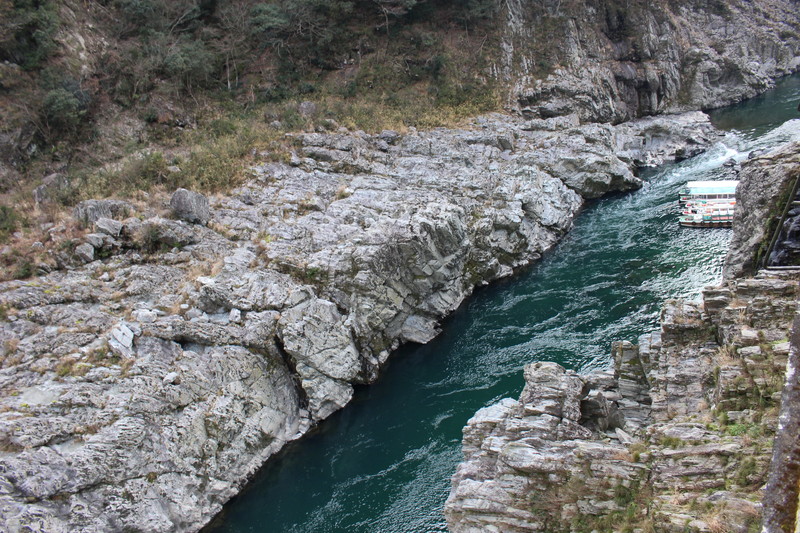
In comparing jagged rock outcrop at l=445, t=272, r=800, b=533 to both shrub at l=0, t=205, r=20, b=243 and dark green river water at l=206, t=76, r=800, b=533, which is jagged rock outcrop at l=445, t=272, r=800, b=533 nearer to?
dark green river water at l=206, t=76, r=800, b=533

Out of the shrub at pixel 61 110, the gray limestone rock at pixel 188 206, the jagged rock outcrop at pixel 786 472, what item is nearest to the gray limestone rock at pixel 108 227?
the gray limestone rock at pixel 188 206

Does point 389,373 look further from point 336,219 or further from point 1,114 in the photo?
point 1,114

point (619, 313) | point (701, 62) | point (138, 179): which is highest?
point (701, 62)

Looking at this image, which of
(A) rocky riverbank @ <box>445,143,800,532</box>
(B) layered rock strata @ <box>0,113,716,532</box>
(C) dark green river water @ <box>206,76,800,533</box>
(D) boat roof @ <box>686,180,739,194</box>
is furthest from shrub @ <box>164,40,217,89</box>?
(D) boat roof @ <box>686,180,739,194</box>

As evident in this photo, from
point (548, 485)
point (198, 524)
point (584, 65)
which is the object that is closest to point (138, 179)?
point (198, 524)

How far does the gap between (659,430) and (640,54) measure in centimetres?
6309

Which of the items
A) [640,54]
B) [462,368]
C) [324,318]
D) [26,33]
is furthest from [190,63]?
[640,54]

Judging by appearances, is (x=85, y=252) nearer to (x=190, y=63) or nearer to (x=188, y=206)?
(x=188, y=206)

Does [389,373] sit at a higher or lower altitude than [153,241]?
lower

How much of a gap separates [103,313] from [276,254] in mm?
8480

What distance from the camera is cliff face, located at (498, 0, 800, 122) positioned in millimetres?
53406

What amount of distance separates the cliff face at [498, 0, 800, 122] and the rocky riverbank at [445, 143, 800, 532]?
128 ft

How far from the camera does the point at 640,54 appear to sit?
6194cm

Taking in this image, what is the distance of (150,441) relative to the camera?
730 inches
